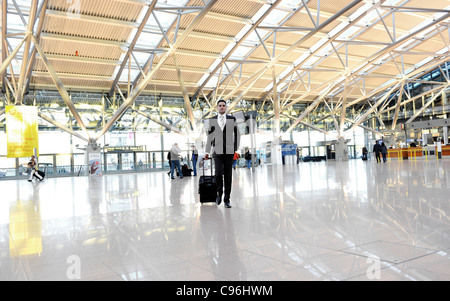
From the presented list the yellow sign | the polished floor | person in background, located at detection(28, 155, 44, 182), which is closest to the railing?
person in background, located at detection(28, 155, 44, 182)

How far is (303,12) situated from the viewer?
26750 millimetres

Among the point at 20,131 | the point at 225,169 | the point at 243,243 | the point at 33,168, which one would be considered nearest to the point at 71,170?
the point at 33,168

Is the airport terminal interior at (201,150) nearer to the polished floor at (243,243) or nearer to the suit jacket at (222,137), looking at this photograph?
the polished floor at (243,243)

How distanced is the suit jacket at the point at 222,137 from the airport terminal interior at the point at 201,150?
3.39ft

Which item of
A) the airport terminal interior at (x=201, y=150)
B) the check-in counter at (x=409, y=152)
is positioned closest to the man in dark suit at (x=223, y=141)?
the airport terminal interior at (x=201, y=150)

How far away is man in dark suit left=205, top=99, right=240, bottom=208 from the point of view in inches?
251

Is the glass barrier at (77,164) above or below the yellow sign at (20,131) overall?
below

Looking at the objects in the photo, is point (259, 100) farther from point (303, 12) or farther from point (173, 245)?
point (173, 245)

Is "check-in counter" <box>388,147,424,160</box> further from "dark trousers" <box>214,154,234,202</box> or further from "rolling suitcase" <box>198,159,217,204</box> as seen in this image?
"dark trousers" <box>214,154,234,202</box>

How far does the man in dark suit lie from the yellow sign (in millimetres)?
14523

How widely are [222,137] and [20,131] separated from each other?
15.3 m

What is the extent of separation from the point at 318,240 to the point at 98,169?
2773 centimetres

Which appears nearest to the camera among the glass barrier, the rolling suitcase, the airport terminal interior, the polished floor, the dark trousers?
the polished floor

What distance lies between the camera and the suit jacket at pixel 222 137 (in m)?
6.39
